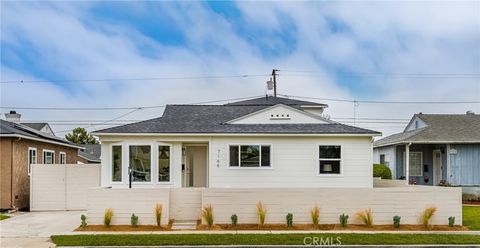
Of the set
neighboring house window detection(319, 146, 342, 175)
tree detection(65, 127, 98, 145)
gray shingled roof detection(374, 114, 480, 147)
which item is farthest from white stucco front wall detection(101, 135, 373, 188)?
tree detection(65, 127, 98, 145)

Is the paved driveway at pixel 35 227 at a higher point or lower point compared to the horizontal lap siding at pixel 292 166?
lower

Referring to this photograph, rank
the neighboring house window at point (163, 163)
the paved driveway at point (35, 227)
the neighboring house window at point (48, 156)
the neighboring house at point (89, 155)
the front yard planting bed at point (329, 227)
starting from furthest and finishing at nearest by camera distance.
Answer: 1. the neighboring house at point (89, 155)
2. the neighboring house window at point (48, 156)
3. the neighboring house window at point (163, 163)
4. the front yard planting bed at point (329, 227)
5. the paved driveway at point (35, 227)

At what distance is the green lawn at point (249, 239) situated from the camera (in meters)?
10.8

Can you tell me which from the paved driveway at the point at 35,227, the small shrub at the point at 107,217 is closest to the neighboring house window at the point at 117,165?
the paved driveway at the point at 35,227

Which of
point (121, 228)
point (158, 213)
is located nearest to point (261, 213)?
point (158, 213)

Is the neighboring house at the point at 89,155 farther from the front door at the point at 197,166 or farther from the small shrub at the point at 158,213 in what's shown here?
the small shrub at the point at 158,213

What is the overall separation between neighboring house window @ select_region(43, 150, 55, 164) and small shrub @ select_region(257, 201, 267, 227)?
12514mm

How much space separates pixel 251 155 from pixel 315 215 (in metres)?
3.94

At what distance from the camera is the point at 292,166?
16312mm

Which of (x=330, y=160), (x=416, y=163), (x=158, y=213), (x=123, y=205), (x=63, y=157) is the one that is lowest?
(x=158, y=213)

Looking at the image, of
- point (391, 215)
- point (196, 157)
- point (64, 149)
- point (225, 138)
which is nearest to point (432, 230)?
point (391, 215)

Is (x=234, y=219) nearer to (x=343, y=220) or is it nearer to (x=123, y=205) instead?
(x=343, y=220)

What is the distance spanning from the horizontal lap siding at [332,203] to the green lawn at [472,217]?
487 millimetres
